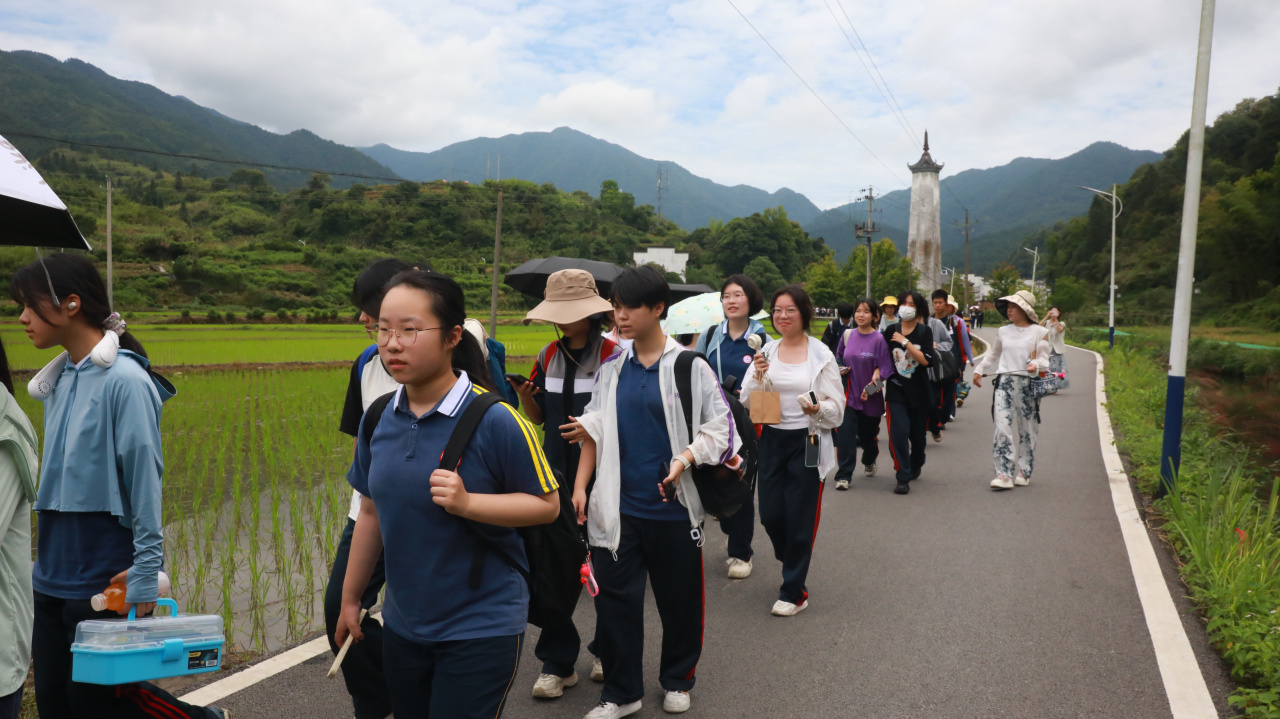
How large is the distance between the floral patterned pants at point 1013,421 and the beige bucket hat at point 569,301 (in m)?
4.98

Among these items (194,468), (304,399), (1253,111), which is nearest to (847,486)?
(194,468)

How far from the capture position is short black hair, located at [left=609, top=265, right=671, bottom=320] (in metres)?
3.26

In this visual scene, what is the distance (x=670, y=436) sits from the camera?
11.0ft

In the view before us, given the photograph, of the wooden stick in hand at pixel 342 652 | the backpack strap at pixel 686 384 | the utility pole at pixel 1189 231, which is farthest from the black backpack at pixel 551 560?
the utility pole at pixel 1189 231

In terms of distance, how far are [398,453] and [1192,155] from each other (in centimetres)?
706

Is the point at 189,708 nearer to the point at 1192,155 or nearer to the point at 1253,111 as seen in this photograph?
the point at 1192,155

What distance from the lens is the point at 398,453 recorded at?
2.18 meters

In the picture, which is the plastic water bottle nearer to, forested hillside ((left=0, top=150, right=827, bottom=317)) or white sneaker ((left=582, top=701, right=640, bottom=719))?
white sneaker ((left=582, top=701, right=640, bottom=719))

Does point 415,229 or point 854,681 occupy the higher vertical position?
point 415,229

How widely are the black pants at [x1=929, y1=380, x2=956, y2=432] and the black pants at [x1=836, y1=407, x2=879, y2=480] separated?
0.86 metres

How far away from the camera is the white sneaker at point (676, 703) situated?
3353 millimetres

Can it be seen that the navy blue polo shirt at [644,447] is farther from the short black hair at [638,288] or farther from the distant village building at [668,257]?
the distant village building at [668,257]

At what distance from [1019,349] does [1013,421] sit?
0.65 m

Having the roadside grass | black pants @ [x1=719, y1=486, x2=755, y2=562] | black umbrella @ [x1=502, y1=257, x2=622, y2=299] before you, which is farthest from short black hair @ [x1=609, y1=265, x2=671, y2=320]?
the roadside grass
